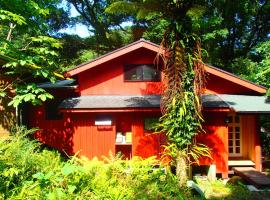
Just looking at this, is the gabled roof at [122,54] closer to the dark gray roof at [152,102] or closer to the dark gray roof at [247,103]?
the dark gray roof at [247,103]

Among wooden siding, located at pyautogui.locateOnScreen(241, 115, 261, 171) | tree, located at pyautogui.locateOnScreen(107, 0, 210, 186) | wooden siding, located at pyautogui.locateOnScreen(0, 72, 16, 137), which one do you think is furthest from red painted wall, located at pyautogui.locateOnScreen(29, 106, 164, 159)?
wooden siding, located at pyautogui.locateOnScreen(241, 115, 261, 171)

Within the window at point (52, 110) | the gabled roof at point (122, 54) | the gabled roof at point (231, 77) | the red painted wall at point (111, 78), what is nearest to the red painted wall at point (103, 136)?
the window at point (52, 110)

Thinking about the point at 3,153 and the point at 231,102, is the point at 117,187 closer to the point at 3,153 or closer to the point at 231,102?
the point at 3,153

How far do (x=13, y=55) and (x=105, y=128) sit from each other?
513cm

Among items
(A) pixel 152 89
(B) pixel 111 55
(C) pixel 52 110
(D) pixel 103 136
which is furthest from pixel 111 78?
(C) pixel 52 110

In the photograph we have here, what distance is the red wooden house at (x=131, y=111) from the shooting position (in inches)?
529

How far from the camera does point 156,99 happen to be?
14.1m

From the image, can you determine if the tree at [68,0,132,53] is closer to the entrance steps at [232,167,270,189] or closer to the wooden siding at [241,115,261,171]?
the wooden siding at [241,115,261,171]

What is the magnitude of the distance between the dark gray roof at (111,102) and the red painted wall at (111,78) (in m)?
0.50

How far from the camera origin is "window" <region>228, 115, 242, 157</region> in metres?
15.3

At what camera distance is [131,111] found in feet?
43.3

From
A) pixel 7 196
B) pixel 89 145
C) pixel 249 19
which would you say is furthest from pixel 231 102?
pixel 249 19

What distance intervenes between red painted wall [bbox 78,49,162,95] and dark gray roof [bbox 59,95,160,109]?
50 cm

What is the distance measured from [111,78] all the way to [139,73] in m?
1.38
